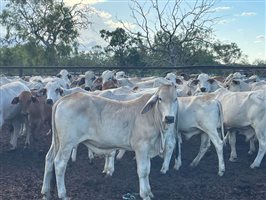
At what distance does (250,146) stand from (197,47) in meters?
21.6

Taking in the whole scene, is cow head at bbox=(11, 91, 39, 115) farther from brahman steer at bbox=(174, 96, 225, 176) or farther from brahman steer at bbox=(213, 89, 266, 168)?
brahman steer at bbox=(213, 89, 266, 168)

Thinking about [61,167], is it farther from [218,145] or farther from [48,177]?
[218,145]

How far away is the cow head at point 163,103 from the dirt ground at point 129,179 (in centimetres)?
116

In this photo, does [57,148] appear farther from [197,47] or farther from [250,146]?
[197,47]

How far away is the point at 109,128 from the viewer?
603 cm

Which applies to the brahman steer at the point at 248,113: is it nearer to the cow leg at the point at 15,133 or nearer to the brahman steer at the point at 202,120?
the brahman steer at the point at 202,120

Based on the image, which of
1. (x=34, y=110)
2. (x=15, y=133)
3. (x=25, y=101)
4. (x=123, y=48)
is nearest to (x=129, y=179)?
(x=34, y=110)

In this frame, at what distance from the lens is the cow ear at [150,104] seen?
19.9 feet

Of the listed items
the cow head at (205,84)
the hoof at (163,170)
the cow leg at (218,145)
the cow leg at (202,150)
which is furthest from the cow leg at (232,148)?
the cow head at (205,84)

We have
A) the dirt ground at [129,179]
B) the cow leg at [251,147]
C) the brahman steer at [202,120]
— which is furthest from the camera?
the cow leg at [251,147]

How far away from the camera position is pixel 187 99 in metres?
8.24

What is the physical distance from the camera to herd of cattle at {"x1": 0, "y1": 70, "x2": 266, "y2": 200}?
5.97 metres

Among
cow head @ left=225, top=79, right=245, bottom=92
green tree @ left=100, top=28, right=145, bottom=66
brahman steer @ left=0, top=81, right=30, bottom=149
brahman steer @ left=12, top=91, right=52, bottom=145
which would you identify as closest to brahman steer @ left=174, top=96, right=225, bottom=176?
brahman steer @ left=12, top=91, right=52, bottom=145

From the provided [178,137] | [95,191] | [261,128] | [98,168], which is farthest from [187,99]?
[95,191]
